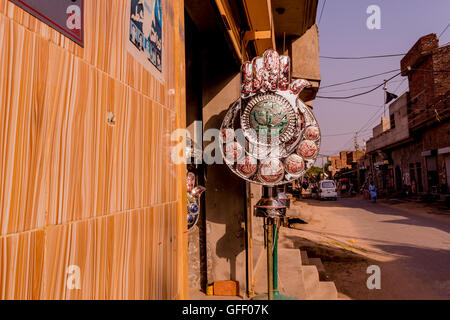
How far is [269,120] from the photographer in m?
3.21

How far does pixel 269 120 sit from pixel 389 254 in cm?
554

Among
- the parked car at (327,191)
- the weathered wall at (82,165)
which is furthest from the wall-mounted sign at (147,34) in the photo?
the parked car at (327,191)

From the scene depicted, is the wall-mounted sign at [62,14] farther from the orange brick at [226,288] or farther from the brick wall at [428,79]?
the brick wall at [428,79]

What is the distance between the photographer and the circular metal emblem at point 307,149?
3248 millimetres

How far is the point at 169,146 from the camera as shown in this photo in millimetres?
1607

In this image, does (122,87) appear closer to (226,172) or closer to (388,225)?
(226,172)

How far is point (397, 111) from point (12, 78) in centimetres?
2648

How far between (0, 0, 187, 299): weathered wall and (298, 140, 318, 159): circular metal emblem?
6.61ft

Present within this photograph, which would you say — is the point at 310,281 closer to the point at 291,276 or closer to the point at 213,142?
the point at 291,276

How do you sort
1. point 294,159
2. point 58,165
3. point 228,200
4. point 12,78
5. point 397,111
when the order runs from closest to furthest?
point 12,78 < point 58,165 < point 294,159 < point 228,200 < point 397,111

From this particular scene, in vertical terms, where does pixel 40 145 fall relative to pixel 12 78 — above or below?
below

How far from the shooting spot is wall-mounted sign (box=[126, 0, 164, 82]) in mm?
1263

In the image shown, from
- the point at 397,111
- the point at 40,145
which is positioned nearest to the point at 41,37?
the point at 40,145

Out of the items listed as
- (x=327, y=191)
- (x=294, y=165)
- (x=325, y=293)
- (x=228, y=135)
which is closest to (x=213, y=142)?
(x=228, y=135)
